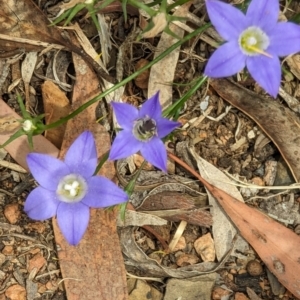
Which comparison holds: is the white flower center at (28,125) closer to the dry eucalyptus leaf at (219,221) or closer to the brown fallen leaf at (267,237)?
the brown fallen leaf at (267,237)

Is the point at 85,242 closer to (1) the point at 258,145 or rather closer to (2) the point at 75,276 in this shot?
(2) the point at 75,276

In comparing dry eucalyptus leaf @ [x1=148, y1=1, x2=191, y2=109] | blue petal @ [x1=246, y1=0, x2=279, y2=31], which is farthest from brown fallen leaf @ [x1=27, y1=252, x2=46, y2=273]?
blue petal @ [x1=246, y1=0, x2=279, y2=31]

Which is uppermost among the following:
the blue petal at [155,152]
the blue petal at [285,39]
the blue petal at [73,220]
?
the blue petal at [285,39]

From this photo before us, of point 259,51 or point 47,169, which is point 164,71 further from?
point 47,169

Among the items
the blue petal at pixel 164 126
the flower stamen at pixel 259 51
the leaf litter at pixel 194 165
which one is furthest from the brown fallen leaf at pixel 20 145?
the flower stamen at pixel 259 51

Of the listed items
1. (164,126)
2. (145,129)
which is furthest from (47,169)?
(164,126)

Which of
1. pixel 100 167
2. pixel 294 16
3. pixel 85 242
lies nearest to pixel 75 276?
pixel 85 242
